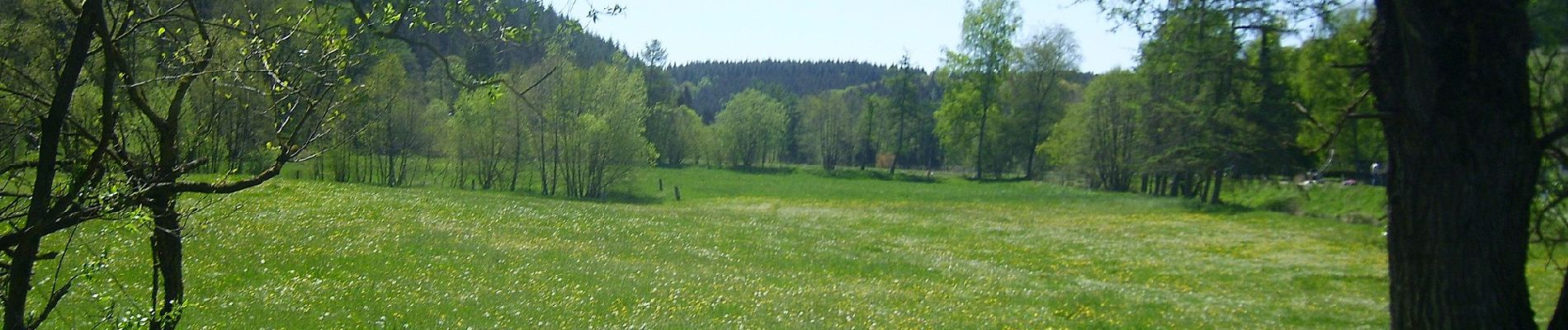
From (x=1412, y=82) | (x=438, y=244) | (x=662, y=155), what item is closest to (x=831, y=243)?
(x=438, y=244)

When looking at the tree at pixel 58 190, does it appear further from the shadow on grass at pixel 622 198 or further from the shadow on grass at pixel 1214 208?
the shadow on grass at pixel 622 198

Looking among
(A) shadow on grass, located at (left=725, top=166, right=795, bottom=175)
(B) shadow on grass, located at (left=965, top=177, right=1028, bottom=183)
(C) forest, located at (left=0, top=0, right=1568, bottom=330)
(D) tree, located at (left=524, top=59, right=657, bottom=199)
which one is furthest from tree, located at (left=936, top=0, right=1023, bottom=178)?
(C) forest, located at (left=0, top=0, right=1568, bottom=330)

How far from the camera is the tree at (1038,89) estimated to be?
74.2 metres

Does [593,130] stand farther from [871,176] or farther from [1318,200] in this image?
[871,176]

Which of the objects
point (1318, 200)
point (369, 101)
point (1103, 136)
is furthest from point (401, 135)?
point (1103, 136)

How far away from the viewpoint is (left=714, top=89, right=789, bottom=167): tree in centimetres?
9762

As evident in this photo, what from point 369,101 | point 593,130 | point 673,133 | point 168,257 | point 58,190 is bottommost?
point 168,257

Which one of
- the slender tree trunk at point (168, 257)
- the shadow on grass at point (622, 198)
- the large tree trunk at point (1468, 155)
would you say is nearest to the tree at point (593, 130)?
the shadow on grass at point (622, 198)

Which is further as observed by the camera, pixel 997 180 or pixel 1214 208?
pixel 997 180

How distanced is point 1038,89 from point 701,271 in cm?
6360

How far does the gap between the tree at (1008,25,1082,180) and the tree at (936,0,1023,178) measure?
2.33 m

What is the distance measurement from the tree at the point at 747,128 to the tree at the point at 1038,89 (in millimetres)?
27100

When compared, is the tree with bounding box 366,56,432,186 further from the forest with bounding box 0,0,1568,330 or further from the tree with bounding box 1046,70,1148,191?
the tree with bounding box 1046,70,1148,191

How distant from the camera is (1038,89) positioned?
253 feet
